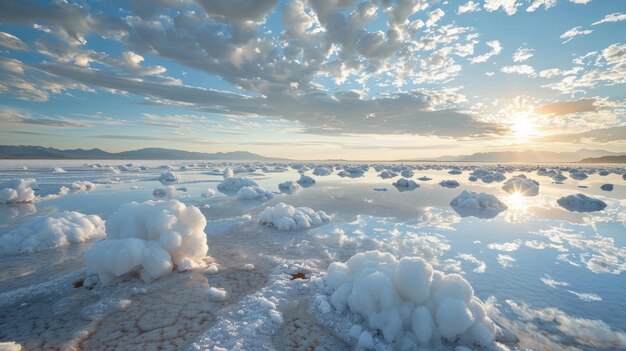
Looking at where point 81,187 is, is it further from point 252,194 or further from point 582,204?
point 582,204

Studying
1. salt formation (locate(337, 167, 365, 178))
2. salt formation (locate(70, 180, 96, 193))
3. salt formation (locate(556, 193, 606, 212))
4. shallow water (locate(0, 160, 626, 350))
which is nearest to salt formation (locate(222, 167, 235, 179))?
salt formation (locate(70, 180, 96, 193))

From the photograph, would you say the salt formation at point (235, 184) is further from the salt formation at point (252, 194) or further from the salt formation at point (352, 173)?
the salt formation at point (352, 173)

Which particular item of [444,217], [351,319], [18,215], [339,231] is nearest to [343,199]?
[444,217]

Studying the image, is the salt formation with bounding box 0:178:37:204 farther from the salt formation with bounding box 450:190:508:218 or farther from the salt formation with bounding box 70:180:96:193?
the salt formation with bounding box 450:190:508:218

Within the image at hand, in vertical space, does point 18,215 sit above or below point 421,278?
below

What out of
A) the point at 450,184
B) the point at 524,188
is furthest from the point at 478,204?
the point at 450,184

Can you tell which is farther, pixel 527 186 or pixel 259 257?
pixel 527 186

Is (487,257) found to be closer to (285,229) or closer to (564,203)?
(285,229)
